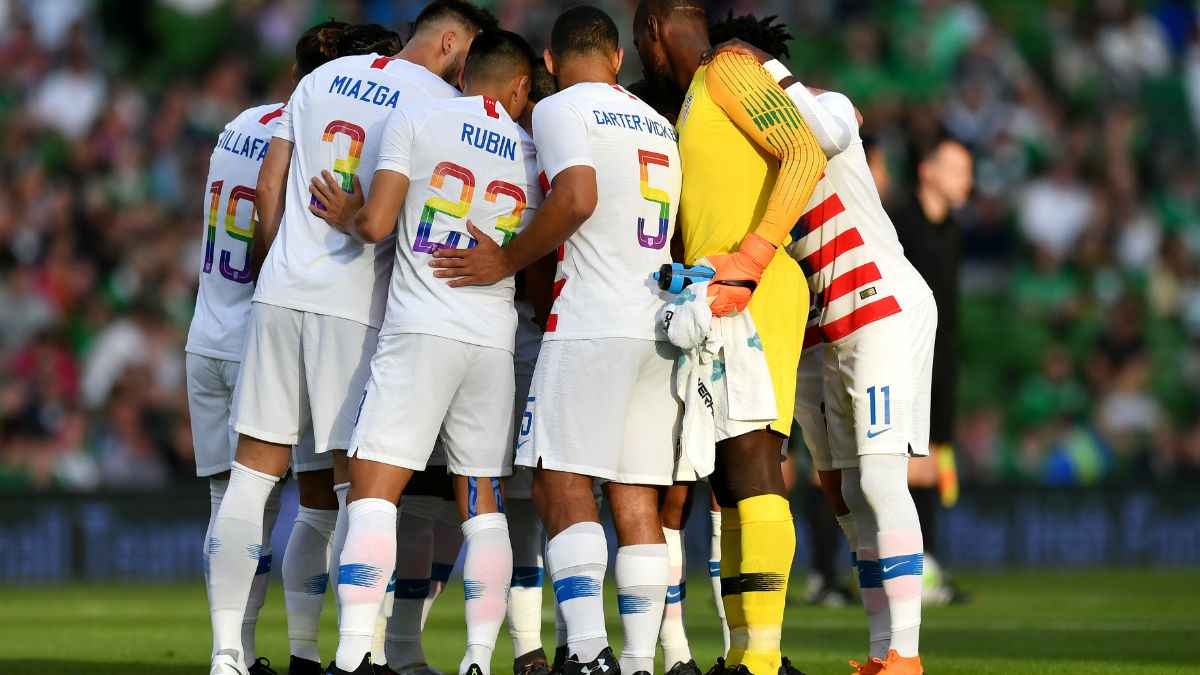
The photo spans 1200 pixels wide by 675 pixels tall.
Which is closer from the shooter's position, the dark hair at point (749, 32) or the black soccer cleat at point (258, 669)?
the black soccer cleat at point (258, 669)

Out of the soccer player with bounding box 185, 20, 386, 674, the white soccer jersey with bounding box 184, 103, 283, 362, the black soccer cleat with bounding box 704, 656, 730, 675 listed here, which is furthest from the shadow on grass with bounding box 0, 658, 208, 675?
the black soccer cleat with bounding box 704, 656, 730, 675

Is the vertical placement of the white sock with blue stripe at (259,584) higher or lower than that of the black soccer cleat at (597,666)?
higher

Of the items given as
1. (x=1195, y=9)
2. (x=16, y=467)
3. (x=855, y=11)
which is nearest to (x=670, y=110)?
(x=16, y=467)

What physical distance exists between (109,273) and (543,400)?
11610 millimetres

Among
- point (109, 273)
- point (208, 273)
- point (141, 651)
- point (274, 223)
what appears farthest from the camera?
point (109, 273)

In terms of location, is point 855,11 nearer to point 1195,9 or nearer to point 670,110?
point 1195,9

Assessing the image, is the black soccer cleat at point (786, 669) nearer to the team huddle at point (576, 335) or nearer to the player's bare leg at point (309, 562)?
the team huddle at point (576, 335)

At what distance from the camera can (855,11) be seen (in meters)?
18.3

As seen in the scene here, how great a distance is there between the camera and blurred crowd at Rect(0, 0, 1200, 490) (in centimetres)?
1543

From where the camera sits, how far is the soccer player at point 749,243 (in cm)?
558

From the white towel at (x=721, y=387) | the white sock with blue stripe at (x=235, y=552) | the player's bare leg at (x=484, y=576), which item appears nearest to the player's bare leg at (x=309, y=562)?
the white sock with blue stripe at (x=235, y=552)

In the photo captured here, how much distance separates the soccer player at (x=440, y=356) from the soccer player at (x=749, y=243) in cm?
65

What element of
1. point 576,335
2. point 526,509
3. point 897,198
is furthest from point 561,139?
point 897,198

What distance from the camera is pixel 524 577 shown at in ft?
20.9
